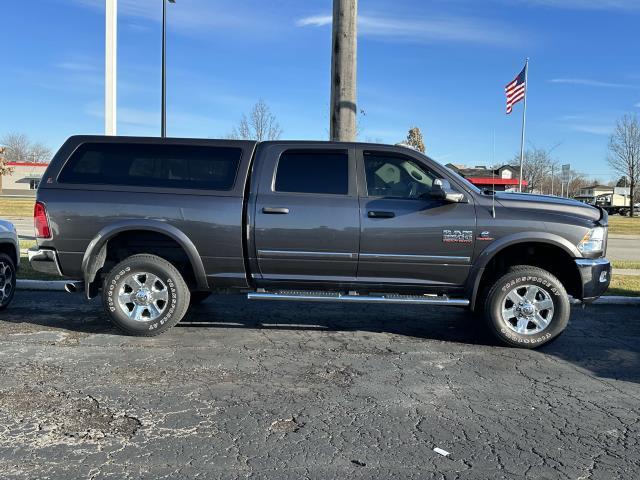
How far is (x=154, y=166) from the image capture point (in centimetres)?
580

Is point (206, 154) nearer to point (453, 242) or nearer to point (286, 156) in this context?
point (286, 156)

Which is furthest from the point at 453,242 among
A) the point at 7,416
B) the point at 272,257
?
the point at 7,416

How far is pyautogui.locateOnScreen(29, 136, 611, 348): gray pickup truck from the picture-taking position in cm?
552

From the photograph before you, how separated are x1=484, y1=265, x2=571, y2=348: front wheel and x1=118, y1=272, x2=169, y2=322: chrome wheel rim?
342cm

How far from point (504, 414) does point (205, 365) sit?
8.35 ft

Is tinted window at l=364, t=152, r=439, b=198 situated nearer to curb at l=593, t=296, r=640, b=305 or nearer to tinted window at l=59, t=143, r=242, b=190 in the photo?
tinted window at l=59, t=143, r=242, b=190

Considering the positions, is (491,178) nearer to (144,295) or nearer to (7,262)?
(144,295)

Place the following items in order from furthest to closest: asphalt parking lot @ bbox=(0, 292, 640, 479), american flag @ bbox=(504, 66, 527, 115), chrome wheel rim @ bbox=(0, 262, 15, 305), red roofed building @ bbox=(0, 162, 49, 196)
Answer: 1. red roofed building @ bbox=(0, 162, 49, 196)
2. american flag @ bbox=(504, 66, 527, 115)
3. chrome wheel rim @ bbox=(0, 262, 15, 305)
4. asphalt parking lot @ bbox=(0, 292, 640, 479)

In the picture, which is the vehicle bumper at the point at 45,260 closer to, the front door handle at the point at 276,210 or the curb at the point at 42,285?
the front door handle at the point at 276,210

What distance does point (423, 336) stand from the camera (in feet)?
19.7

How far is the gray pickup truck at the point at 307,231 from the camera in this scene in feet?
18.1

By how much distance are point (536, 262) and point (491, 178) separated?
10.4 meters

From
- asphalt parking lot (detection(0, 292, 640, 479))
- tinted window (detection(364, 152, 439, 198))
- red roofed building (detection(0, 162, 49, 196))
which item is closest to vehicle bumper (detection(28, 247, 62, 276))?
asphalt parking lot (detection(0, 292, 640, 479))

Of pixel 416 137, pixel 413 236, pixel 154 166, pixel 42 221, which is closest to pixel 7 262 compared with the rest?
pixel 42 221
